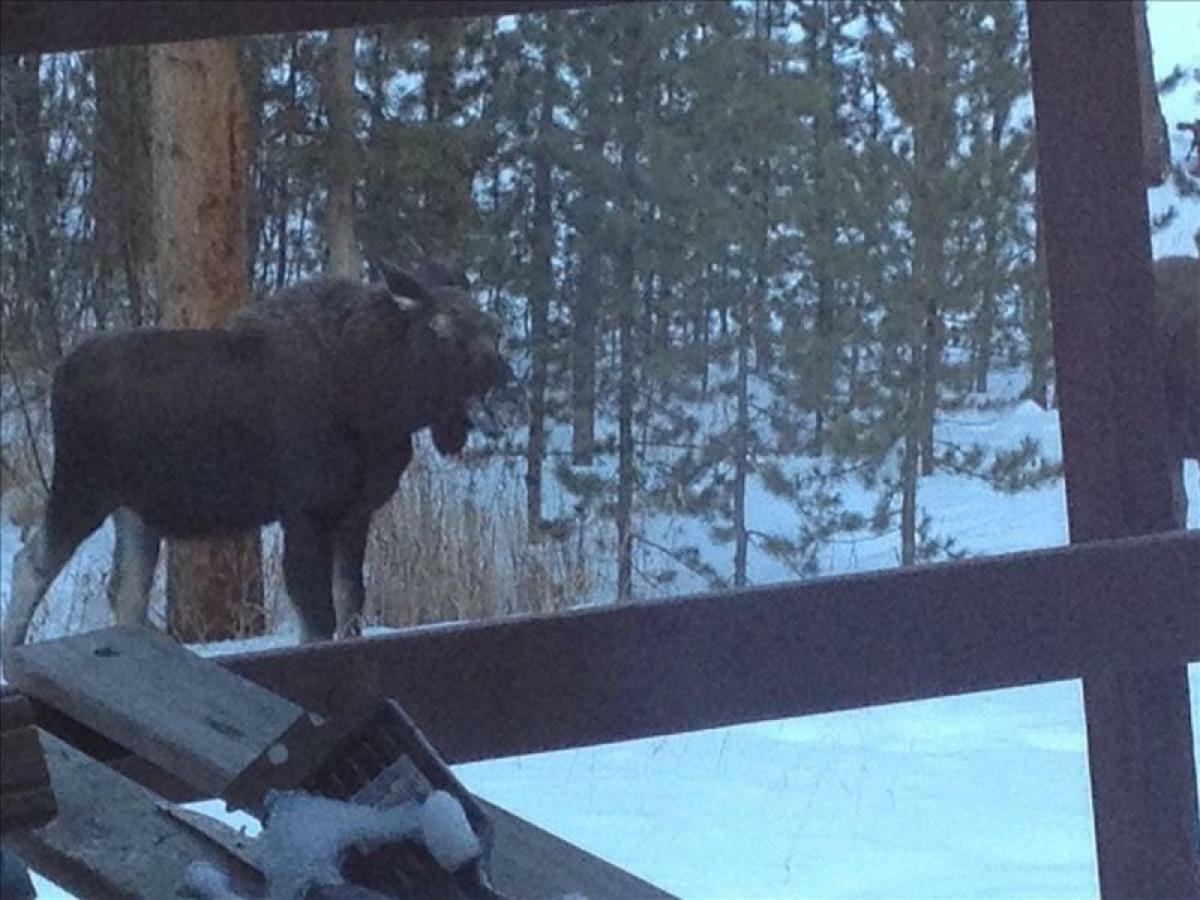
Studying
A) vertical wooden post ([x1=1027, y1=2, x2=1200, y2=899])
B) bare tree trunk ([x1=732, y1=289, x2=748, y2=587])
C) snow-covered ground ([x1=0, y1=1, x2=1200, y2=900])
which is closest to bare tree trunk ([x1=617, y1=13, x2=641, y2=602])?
bare tree trunk ([x1=732, y1=289, x2=748, y2=587])

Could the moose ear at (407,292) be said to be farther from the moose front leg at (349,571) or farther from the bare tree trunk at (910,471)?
the bare tree trunk at (910,471)

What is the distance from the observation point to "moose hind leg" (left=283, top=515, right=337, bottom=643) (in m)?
2.75

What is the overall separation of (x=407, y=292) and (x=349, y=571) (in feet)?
1.44

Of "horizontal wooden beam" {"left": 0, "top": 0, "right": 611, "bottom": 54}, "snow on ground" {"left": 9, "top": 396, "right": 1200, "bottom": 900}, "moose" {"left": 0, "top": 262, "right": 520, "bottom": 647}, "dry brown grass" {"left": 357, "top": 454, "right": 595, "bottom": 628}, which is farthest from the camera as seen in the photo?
"dry brown grass" {"left": 357, "top": 454, "right": 595, "bottom": 628}

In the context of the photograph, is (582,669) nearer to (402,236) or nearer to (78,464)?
(78,464)

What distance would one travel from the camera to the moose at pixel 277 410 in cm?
257

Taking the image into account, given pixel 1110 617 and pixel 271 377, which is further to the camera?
pixel 271 377

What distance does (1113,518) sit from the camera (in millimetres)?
2166

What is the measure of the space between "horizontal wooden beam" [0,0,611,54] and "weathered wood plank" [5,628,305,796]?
1.78 feet

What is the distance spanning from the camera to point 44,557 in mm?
2889

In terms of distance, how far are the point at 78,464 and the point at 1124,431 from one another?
4.28 feet

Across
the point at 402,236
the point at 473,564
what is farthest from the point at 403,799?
the point at 402,236

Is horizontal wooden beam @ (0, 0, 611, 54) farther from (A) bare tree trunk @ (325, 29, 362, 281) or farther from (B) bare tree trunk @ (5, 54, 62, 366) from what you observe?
(B) bare tree trunk @ (5, 54, 62, 366)

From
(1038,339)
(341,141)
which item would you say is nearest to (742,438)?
(1038,339)
